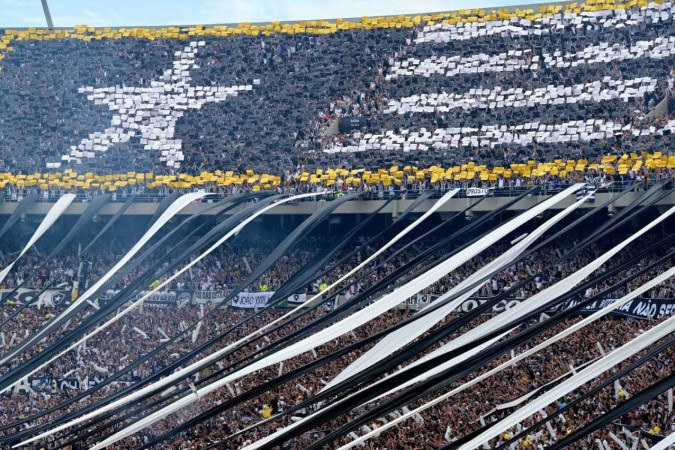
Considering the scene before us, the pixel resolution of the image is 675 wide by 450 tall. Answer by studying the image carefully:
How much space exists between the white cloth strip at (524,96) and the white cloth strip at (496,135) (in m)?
1.51

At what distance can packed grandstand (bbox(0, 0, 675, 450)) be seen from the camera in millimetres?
31859

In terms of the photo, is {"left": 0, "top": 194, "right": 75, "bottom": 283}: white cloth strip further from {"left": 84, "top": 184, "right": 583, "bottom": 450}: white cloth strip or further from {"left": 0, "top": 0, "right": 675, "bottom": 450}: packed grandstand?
{"left": 84, "top": 184, "right": 583, "bottom": 450}: white cloth strip

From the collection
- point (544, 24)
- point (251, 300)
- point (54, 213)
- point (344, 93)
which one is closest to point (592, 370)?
point (251, 300)

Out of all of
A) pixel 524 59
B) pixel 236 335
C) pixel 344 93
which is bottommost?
pixel 236 335

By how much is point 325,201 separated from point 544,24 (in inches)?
555

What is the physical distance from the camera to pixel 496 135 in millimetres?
44938

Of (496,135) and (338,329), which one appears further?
(496,135)

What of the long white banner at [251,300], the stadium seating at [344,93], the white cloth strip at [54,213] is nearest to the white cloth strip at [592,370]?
the stadium seating at [344,93]

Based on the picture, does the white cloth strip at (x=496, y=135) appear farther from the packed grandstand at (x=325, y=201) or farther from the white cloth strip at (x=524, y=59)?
the white cloth strip at (x=524, y=59)

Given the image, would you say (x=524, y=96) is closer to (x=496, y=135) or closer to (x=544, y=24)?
(x=496, y=135)

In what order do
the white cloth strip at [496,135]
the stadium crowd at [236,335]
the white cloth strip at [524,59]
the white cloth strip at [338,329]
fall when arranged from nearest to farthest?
the white cloth strip at [338,329] → the stadium crowd at [236,335] → the white cloth strip at [496,135] → the white cloth strip at [524,59]

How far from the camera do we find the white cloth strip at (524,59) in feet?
155

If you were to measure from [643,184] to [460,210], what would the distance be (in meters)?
6.05

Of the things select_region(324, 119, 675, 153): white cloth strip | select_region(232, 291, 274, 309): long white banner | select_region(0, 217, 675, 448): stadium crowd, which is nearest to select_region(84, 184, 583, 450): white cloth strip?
select_region(0, 217, 675, 448): stadium crowd
